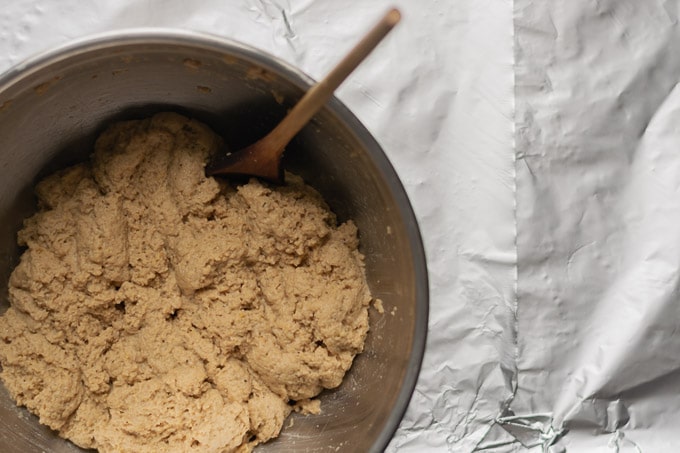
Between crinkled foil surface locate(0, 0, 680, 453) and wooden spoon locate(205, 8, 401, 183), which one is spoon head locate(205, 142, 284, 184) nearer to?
wooden spoon locate(205, 8, 401, 183)

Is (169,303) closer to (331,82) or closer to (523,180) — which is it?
(331,82)

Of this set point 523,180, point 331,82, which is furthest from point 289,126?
point 523,180

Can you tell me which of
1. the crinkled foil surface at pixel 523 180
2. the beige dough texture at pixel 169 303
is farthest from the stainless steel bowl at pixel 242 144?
the crinkled foil surface at pixel 523 180

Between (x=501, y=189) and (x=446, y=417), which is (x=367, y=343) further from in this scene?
(x=501, y=189)

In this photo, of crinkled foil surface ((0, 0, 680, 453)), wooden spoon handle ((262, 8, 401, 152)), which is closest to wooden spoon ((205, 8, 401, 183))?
wooden spoon handle ((262, 8, 401, 152))

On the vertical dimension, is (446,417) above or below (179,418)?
above

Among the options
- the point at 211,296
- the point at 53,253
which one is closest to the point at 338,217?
the point at 211,296
